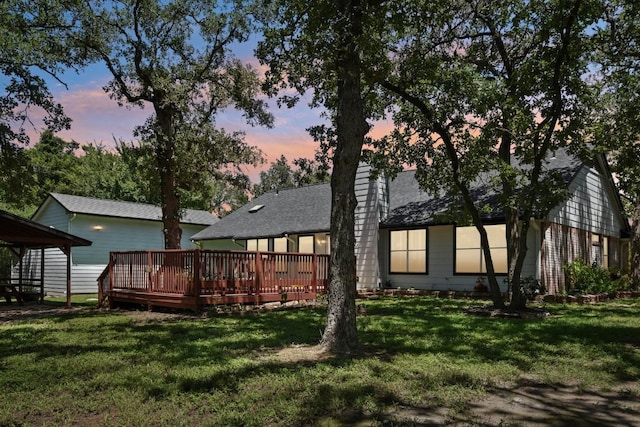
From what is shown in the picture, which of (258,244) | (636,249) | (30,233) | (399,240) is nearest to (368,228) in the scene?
(399,240)

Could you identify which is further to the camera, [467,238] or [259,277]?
[467,238]

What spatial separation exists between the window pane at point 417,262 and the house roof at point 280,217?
3.61 m

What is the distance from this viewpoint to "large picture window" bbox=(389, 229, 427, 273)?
18.7m

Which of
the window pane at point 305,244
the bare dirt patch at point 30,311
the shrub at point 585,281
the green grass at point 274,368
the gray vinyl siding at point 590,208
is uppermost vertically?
the gray vinyl siding at point 590,208

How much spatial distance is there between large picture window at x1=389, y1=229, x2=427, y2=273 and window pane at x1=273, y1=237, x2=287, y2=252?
215 inches

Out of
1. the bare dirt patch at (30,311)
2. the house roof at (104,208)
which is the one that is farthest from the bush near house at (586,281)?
the bare dirt patch at (30,311)

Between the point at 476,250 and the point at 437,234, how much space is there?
1.51m

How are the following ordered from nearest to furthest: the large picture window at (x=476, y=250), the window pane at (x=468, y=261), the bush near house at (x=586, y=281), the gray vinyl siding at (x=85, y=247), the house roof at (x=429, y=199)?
the bush near house at (x=586, y=281), the house roof at (x=429, y=199), the large picture window at (x=476, y=250), the window pane at (x=468, y=261), the gray vinyl siding at (x=85, y=247)

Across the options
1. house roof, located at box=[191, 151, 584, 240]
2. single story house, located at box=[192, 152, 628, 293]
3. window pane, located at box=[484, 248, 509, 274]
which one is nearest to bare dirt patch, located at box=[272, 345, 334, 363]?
house roof, located at box=[191, 151, 584, 240]

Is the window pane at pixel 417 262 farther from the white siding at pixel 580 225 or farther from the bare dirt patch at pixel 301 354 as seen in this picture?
the bare dirt patch at pixel 301 354

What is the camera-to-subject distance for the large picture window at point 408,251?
18656mm

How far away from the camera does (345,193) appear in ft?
24.2

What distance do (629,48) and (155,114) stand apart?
1551cm

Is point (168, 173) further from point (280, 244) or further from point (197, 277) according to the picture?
point (280, 244)
